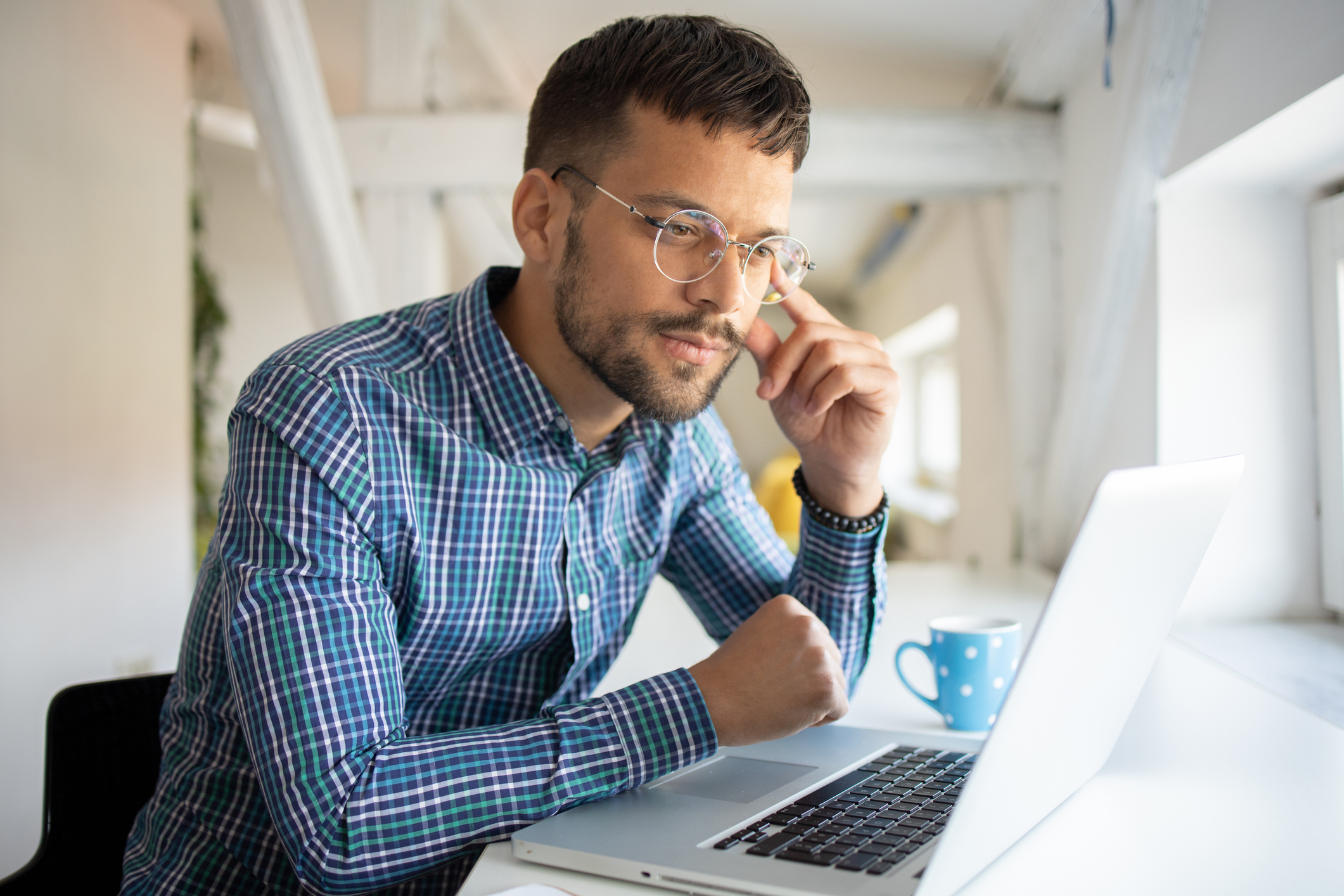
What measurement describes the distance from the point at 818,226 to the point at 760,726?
4.08 m

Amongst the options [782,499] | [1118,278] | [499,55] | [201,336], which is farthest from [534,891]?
[782,499]

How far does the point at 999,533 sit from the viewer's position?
2.37m

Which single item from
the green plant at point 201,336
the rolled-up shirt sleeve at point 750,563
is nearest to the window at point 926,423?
the rolled-up shirt sleeve at point 750,563

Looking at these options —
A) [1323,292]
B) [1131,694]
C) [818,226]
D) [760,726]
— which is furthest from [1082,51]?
[818,226]

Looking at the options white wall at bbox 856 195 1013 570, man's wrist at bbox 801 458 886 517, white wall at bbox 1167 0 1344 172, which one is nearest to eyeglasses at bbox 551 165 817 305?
man's wrist at bbox 801 458 886 517

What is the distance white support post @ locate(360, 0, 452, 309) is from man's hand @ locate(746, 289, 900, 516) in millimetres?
1381

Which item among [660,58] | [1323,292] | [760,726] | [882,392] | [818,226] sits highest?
[818,226]

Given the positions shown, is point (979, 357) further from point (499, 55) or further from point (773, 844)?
point (773, 844)

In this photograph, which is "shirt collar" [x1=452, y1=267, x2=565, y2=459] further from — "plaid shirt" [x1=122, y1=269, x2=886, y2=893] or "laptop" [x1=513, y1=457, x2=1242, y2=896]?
"laptop" [x1=513, y1=457, x2=1242, y2=896]

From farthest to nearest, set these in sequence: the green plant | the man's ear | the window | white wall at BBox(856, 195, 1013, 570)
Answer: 1. the window
2. the green plant
3. white wall at BBox(856, 195, 1013, 570)
4. the man's ear

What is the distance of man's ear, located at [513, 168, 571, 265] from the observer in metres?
1.04

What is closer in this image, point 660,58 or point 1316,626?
point 660,58

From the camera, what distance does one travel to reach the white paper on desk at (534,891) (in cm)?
60

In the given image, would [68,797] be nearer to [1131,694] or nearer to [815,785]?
[815,785]
